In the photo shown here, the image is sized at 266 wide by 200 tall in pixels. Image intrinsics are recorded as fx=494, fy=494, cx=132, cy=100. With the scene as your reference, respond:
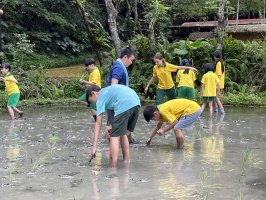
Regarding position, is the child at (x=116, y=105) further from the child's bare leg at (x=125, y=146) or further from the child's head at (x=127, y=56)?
the child's head at (x=127, y=56)

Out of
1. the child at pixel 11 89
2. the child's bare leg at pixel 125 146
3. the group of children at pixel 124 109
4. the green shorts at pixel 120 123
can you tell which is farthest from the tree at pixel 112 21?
the green shorts at pixel 120 123

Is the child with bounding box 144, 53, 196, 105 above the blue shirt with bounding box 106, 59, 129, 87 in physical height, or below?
below

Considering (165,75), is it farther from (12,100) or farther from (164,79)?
(12,100)

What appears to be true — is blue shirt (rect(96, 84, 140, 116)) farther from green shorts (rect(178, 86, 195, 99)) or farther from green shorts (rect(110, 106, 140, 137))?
green shorts (rect(178, 86, 195, 99))

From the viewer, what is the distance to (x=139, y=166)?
710 centimetres

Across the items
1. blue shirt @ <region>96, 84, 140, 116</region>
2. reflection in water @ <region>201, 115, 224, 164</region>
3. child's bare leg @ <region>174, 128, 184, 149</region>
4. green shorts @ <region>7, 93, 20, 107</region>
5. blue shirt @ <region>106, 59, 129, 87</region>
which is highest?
blue shirt @ <region>106, 59, 129, 87</region>

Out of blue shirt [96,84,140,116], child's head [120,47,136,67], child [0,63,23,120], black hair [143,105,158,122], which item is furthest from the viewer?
child [0,63,23,120]

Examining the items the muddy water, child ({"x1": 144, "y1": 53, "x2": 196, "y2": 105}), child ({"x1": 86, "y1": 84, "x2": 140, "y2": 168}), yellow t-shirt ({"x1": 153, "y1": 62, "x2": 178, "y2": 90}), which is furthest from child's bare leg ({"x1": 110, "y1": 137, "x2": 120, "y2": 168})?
yellow t-shirt ({"x1": 153, "y1": 62, "x2": 178, "y2": 90})

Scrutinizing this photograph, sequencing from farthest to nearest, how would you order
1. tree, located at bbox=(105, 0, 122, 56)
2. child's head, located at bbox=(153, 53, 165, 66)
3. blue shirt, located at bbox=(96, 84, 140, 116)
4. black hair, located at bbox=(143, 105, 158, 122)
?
tree, located at bbox=(105, 0, 122, 56), child's head, located at bbox=(153, 53, 165, 66), black hair, located at bbox=(143, 105, 158, 122), blue shirt, located at bbox=(96, 84, 140, 116)

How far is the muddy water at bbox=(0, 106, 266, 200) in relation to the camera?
5.68 meters

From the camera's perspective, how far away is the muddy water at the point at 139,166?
5.68m

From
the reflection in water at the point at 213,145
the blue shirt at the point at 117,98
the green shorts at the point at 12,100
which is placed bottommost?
the reflection in water at the point at 213,145

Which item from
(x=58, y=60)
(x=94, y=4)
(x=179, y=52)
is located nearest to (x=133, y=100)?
(x=179, y=52)

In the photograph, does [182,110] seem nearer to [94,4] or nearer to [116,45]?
[116,45]
